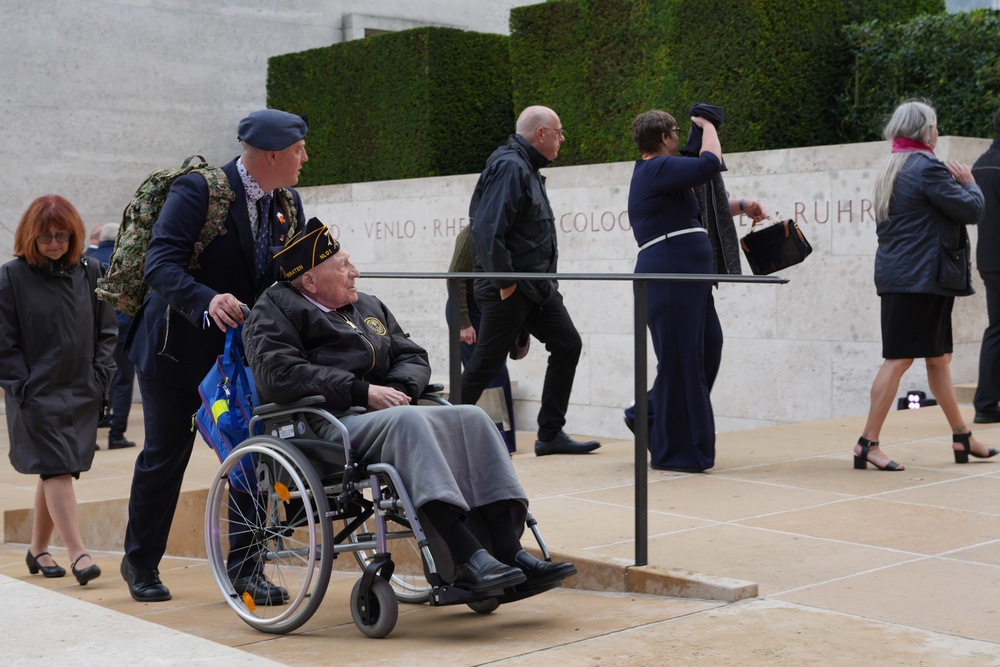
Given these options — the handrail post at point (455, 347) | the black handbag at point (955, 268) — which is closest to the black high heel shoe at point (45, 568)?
the handrail post at point (455, 347)

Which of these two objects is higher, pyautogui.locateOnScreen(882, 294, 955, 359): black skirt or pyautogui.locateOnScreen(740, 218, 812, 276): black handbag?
pyautogui.locateOnScreen(740, 218, 812, 276): black handbag

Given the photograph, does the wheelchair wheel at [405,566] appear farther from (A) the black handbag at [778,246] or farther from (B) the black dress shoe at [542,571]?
(A) the black handbag at [778,246]

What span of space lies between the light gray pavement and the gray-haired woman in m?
0.45

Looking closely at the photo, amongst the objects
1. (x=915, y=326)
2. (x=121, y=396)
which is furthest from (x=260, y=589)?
(x=121, y=396)

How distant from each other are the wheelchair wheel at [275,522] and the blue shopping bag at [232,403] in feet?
0.08

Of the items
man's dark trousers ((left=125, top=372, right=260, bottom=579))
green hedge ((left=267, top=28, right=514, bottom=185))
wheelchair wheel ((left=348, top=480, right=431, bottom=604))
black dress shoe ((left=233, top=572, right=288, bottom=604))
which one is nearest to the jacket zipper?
wheelchair wheel ((left=348, top=480, right=431, bottom=604))

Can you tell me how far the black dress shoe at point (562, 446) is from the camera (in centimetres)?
727

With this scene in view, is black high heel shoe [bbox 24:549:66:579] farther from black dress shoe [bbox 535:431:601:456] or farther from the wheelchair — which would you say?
black dress shoe [bbox 535:431:601:456]

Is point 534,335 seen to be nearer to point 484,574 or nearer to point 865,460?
point 865,460

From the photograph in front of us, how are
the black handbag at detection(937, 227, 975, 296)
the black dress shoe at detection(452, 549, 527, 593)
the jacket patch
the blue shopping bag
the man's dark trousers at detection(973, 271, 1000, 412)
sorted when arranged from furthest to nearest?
the man's dark trousers at detection(973, 271, 1000, 412), the black handbag at detection(937, 227, 975, 296), the jacket patch, the blue shopping bag, the black dress shoe at detection(452, 549, 527, 593)

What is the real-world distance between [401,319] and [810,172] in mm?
4762

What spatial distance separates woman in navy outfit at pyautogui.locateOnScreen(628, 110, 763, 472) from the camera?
6176 mm

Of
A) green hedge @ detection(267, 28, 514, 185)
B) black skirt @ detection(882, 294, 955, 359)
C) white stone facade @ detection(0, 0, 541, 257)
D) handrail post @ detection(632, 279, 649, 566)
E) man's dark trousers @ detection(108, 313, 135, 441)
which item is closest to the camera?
handrail post @ detection(632, 279, 649, 566)

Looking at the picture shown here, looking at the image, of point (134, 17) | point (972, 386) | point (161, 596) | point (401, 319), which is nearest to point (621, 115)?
point (401, 319)
